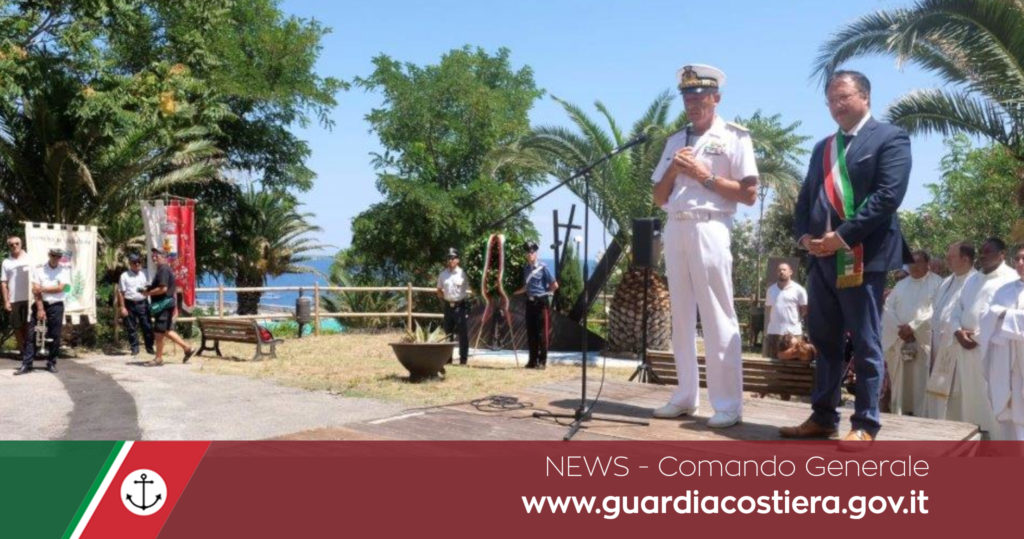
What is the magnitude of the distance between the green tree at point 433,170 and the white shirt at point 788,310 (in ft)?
49.6

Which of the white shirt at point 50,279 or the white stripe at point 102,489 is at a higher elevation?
the white shirt at point 50,279

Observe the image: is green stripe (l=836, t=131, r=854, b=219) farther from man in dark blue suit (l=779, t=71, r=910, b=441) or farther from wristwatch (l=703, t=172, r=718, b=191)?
wristwatch (l=703, t=172, r=718, b=191)

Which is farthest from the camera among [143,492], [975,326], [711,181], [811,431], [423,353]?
[423,353]

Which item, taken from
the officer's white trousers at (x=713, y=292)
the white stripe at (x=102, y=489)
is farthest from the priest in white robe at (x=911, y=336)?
the white stripe at (x=102, y=489)

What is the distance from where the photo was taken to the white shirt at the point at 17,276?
12.2 metres

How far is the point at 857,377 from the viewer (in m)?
4.02

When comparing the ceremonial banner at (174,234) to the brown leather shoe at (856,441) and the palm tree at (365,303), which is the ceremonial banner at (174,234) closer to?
the palm tree at (365,303)

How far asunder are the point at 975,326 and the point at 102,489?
6.21 meters

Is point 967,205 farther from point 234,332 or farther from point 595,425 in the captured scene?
point 595,425

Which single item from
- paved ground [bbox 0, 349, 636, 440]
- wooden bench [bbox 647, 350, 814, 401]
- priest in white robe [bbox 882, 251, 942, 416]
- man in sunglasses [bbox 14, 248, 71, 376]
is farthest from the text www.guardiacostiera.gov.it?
man in sunglasses [bbox 14, 248, 71, 376]

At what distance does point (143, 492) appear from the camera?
3.64 m

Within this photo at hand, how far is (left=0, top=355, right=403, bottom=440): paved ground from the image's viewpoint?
7.85 metres

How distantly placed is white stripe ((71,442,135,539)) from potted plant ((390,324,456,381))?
6.82 meters

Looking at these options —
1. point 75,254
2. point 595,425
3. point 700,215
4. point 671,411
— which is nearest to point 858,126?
point 700,215
